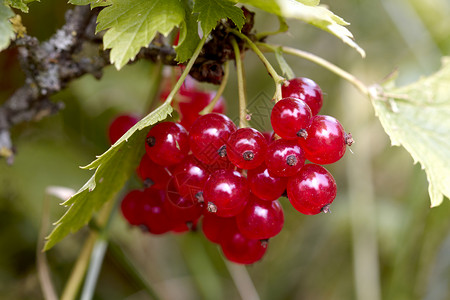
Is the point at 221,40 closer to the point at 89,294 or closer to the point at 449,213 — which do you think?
the point at 89,294

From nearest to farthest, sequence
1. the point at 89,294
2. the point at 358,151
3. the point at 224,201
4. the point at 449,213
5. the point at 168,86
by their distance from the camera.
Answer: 1. the point at 224,201
2. the point at 89,294
3. the point at 168,86
4. the point at 449,213
5. the point at 358,151

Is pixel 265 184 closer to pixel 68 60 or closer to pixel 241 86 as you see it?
pixel 241 86

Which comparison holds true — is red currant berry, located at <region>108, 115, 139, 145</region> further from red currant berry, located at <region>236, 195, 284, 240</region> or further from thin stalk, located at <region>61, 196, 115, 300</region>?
red currant berry, located at <region>236, 195, 284, 240</region>

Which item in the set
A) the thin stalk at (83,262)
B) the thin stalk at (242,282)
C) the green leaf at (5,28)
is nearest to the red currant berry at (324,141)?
the green leaf at (5,28)

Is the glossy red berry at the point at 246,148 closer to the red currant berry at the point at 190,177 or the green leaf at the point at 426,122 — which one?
the red currant berry at the point at 190,177

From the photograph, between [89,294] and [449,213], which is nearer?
[89,294]

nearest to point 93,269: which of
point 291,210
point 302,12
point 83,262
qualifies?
point 83,262

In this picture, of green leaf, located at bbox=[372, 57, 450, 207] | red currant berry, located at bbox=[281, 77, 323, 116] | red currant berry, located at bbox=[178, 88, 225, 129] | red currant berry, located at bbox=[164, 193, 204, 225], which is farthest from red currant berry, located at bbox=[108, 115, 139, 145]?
green leaf, located at bbox=[372, 57, 450, 207]

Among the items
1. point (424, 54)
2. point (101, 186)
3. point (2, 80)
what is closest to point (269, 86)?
point (424, 54)
